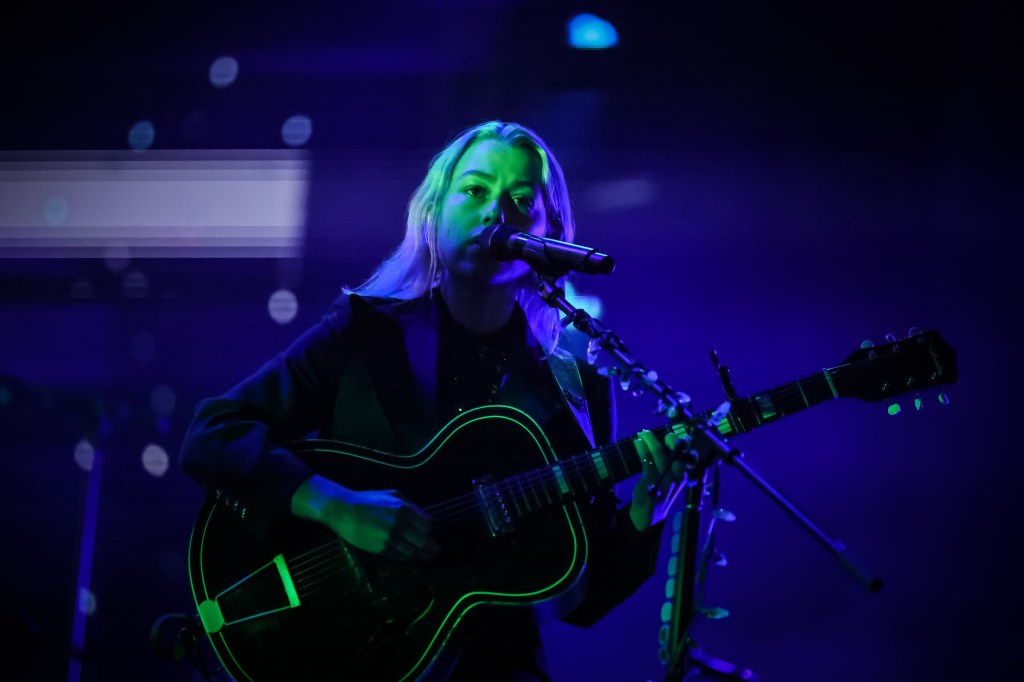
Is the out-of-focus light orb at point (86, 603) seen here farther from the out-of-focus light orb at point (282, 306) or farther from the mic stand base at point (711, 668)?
the mic stand base at point (711, 668)

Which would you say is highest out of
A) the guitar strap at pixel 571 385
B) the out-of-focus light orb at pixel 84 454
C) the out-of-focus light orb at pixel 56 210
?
the out-of-focus light orb at pixel 56 210

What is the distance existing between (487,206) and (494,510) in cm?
82

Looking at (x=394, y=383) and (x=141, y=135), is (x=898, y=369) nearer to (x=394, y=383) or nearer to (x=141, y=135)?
(x=394, y=383)

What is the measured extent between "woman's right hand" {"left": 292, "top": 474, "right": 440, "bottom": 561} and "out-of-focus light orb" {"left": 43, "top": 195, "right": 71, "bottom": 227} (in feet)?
5.77

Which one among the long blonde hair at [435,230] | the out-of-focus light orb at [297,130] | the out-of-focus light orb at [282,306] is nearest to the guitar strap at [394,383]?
the long blonde hair at [435,230]

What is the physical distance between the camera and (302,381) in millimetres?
2068

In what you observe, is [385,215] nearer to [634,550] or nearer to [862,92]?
[634,550]

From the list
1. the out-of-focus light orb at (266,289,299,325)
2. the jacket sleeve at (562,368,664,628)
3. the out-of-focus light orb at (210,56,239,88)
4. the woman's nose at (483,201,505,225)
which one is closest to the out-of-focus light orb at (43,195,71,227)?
the out-of-focus light orb at (210,56,239,88)

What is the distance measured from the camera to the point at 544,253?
158cm

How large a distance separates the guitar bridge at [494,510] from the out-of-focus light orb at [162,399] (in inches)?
57.3

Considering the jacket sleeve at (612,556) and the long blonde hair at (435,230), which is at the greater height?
the long blonde hair at (435,230)

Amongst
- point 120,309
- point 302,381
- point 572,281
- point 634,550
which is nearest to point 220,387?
point 120,309

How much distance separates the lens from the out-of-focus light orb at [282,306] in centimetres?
276

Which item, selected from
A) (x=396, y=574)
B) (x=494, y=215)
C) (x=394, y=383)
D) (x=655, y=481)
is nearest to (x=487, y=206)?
(x=494, y=215)
